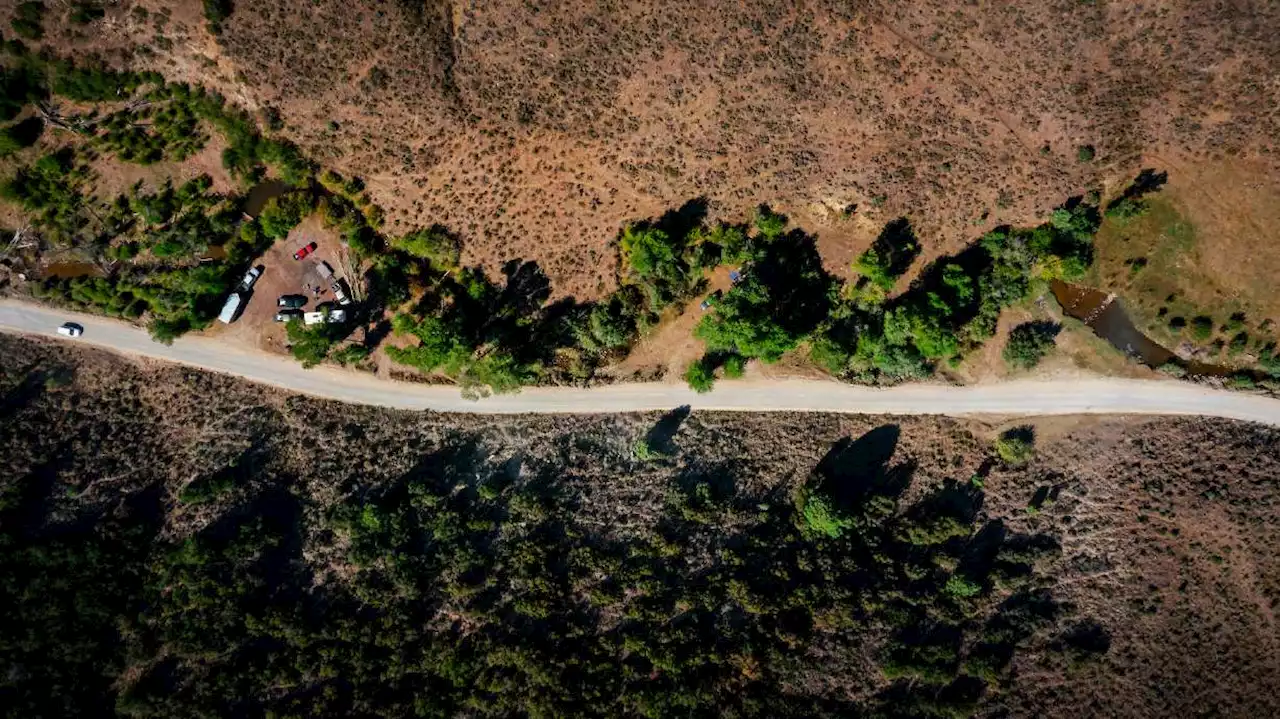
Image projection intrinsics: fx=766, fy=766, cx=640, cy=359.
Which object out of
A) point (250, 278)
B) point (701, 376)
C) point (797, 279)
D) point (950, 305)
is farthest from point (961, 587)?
point (250, 278)

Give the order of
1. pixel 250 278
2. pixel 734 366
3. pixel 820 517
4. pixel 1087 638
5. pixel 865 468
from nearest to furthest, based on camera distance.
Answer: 1. pixel 820 517
2. pixel 1087 638
3. pixel 734 366
4. pixel 865 468
5. pixel 250 278

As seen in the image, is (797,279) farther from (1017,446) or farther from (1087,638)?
(1087,638)

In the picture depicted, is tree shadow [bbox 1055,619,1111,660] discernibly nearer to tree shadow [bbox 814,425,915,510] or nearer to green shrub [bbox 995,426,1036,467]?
green shrub [bbox 995,426,1036,467]

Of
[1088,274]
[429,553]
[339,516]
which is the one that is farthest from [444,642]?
[1088,274]

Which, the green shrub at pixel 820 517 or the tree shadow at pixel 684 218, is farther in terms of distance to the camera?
the tree shadow at pixel 684 218

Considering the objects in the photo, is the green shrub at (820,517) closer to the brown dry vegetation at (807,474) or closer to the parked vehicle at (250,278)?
the brown dry vegetation at (807,474)

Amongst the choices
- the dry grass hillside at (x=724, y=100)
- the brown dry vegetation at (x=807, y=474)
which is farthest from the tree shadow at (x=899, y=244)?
the brown dry vegetation at (x=807, y=474)

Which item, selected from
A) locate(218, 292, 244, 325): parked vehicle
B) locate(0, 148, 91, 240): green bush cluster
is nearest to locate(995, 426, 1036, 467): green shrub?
locate(218, 292, 244, 325): parked vehicle
